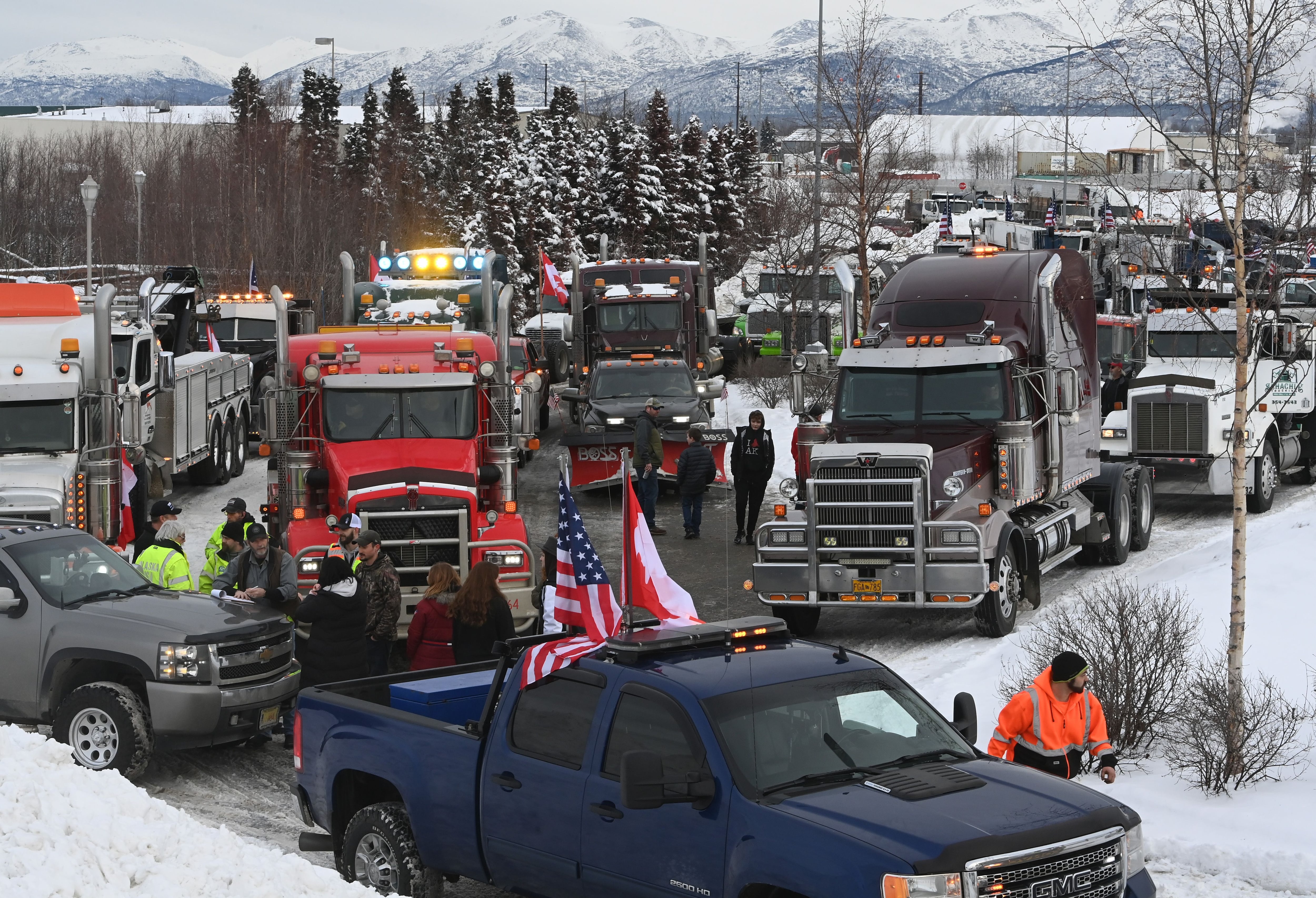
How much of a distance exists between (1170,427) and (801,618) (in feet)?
29.5

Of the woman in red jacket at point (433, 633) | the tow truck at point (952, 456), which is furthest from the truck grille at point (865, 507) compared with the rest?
the woman in red jacket at point (433, 633)

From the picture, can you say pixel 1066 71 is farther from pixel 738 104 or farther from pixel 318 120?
pixel 738 104

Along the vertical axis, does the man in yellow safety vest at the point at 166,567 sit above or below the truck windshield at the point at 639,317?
below


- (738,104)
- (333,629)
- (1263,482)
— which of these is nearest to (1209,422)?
(1263,482)

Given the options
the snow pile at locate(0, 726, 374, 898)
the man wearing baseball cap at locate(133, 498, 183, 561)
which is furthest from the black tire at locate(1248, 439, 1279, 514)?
the snow pile at locate(0, 726, 374, 898)

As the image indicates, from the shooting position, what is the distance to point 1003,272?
16.4m

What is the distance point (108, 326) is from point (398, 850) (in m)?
10.9

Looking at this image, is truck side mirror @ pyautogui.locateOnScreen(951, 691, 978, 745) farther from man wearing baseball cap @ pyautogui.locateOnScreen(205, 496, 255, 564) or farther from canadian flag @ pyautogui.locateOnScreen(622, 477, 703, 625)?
man wearing baseball cap @ pyautogui.locateOnScreen(205, 496, 255, 564)

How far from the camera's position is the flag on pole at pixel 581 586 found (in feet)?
26.4

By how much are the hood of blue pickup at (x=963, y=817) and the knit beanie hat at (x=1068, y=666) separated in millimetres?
1308

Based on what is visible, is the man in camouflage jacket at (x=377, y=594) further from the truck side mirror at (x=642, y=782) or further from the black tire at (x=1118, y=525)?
the black tire at (x=1118, y=525)

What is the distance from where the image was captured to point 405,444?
15.1 metres

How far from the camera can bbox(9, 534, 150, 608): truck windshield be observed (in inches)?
432

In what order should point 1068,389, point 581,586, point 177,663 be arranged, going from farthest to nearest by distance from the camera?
1. point 1068,389
2. point 177,663
3. point 581,586
